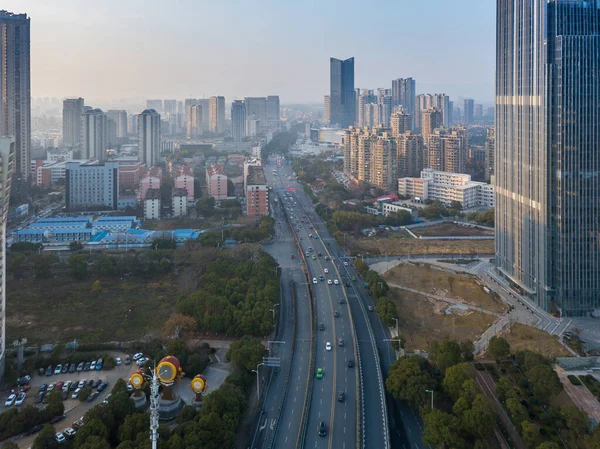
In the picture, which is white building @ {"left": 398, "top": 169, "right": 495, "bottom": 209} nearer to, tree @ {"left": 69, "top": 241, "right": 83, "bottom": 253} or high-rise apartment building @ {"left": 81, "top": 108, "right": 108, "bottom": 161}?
tree @ {"left": 69, "top": 241, "right": 83, "bottom": 253}

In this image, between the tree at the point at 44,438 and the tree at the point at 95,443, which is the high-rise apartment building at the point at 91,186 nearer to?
the tree at the point at 44,438

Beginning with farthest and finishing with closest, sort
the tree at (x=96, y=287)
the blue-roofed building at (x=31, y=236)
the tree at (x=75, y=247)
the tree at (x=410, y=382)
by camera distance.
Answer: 1. the blue-roofed building at (x=31, y=236)
2. the tree at (x=75, y=247)
3. the tree at (x=96, y=287)
4. the tree at (x=410, y=382)

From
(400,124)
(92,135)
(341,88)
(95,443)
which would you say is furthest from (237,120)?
(95,443)

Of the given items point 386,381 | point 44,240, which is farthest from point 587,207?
point 44,240

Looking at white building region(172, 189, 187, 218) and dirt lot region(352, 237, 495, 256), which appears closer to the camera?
dirt lot region(352, 237, 495, 256)

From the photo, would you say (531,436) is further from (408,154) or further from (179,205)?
(408,154)

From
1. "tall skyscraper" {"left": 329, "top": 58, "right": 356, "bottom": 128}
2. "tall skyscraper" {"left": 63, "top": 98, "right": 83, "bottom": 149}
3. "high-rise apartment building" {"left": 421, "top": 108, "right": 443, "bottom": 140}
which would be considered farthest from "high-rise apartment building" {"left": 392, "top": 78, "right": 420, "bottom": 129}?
"tall skyscraper" {"left": 63, "top": 98, "right": 83, "bottom": 149}

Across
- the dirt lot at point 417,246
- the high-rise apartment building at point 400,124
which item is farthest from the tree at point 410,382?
the high-rise apartment building at point 400,124
